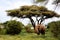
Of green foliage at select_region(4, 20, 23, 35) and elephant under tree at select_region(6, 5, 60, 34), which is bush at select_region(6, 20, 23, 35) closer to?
green foliage at select_region(4, 20, 23, 35)

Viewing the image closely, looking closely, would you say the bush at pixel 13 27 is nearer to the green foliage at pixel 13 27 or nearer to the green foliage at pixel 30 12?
the green foliage at pixel 13 27

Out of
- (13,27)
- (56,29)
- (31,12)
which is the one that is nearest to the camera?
(56,29)

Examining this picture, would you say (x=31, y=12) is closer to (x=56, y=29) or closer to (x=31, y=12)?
(x=31, y=12)

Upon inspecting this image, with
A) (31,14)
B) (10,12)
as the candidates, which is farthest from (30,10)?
(10,12)

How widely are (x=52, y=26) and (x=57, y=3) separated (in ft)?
7.84

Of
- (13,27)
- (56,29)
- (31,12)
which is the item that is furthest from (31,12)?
(56,29)

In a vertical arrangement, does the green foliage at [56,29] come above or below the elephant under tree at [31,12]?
above

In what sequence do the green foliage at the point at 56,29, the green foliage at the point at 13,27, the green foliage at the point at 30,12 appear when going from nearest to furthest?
the green foliage at the point at 56,29, the green foliage at the point at 13,27, the green foliage at the point at 30,12

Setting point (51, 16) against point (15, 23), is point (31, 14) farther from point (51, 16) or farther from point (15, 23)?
point (15, 23)

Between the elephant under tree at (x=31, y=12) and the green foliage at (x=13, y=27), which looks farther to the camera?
the elephant under tree at (x=31, y=12)

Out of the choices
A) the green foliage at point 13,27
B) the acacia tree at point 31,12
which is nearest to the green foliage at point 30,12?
the acacia tree at point 31,12

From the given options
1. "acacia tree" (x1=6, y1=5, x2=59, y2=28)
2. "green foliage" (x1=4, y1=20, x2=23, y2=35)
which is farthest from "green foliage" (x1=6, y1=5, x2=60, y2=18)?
"green foliage" (x1=4, y1=20, x2=23, y2=35)

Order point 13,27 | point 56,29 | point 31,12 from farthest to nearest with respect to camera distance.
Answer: point 31,12
point 13,27
point 56,29

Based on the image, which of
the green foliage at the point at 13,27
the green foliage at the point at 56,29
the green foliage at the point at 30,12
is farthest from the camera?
the green foliage at the point at 30,12
